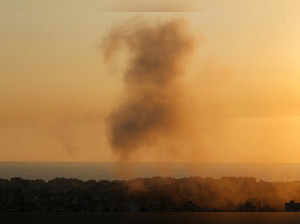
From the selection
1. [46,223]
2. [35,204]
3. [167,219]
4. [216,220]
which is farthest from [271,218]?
[35,204]

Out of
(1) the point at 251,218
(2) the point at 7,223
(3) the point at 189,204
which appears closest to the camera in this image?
(2) the point at 7,223

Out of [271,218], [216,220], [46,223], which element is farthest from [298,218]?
[46,223]

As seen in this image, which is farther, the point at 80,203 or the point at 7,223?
the point at 80,203

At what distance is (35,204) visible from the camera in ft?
199

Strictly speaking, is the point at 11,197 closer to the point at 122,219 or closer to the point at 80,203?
the point at 80,203

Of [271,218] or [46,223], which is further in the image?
[271,218]

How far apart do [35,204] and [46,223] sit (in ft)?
41.7

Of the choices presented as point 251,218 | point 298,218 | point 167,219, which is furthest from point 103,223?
point 298,218

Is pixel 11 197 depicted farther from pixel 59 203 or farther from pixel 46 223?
pixel 46 223

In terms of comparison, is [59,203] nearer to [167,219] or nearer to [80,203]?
[80,203]

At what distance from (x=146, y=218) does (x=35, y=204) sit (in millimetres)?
14586

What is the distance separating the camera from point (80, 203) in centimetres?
6081

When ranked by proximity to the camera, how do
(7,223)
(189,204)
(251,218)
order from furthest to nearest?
(189,204), (251,218), (7,223)

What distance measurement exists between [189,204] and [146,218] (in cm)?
983
